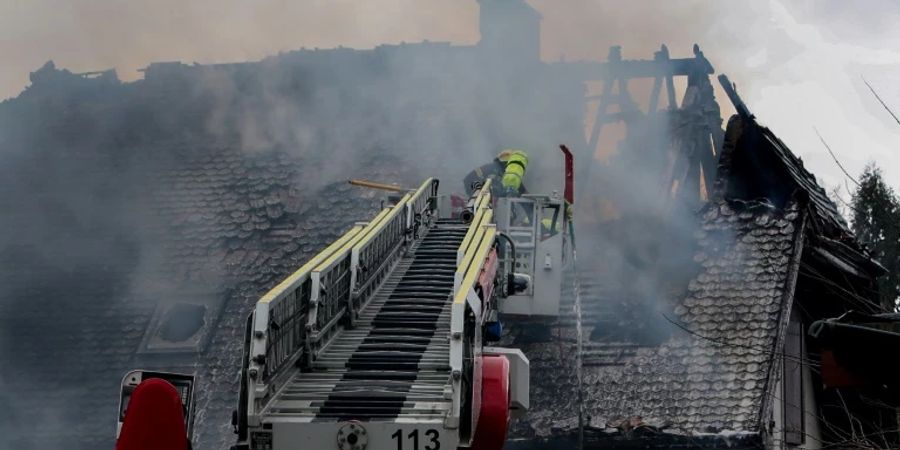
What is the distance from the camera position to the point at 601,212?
18094 millimetres

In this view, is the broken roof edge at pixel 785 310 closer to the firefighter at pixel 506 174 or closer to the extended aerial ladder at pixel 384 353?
the firefighter at pixel 506 174

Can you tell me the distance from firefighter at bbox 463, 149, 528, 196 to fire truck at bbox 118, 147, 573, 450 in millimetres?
1835

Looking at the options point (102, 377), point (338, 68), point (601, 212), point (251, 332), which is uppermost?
point (338, 68)

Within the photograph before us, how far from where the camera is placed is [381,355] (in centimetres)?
889

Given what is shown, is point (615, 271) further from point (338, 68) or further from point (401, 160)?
point (338, 68)

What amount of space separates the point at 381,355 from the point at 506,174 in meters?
5.48

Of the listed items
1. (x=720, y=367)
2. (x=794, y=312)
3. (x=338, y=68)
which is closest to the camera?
(x=720, y=367)

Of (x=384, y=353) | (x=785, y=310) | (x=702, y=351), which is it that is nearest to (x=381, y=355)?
(x=384, y=353)

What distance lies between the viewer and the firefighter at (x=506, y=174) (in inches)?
544

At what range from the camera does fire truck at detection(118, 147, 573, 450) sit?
749 cm

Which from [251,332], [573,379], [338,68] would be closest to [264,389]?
[251,332]

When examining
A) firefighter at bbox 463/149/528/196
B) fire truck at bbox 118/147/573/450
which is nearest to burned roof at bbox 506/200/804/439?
firefighter at bbox 463/149/528/196

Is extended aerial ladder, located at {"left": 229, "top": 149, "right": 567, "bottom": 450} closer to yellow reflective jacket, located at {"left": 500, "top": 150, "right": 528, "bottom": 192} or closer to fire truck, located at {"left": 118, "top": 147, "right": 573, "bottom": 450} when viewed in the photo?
fire truck, located at {"left": 118, "top": 147, "right": 573, "bottom": 450}

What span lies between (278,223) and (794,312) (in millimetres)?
7252
